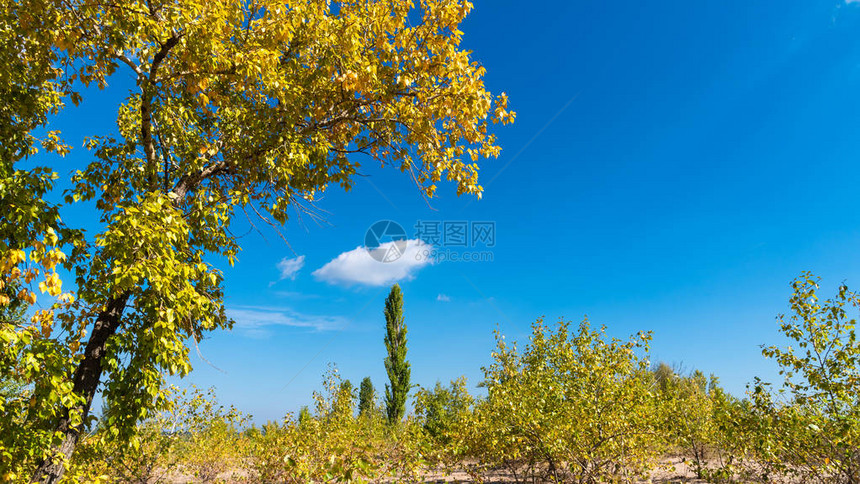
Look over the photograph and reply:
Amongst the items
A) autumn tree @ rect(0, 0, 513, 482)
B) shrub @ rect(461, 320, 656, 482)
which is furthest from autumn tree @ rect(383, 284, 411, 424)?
autumn tree @ rect(0, 0, 513, 482)

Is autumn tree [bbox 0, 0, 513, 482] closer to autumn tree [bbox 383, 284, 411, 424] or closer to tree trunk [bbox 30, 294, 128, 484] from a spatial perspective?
tree trunk [bbox 30, 294, 128, 484]

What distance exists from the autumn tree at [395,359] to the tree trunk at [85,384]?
2104 centimetres

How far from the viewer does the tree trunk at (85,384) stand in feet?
13.8

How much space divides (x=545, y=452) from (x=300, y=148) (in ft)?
20.1

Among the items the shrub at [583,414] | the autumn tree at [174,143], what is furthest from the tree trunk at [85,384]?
the shrub at [583,414]

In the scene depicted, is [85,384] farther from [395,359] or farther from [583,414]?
[395,359]

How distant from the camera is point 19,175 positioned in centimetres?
396

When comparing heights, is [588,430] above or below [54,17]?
below

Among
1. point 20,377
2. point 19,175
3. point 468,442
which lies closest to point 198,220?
point 19,175

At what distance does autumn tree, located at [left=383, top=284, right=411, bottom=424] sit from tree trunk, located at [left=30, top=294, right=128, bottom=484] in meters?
21.0

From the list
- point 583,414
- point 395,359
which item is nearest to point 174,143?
point 583,414

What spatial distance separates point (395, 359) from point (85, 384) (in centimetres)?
2226

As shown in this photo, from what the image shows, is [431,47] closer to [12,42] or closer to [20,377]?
[12,42]

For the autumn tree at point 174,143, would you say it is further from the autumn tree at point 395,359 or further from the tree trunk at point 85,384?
the autumn tree at point 395,359
